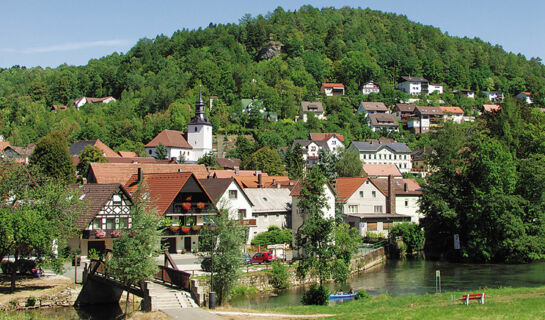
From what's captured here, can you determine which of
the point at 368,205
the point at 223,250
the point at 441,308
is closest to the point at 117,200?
the point at 223,250

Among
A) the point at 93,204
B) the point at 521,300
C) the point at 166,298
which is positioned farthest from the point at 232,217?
the point at 93,204

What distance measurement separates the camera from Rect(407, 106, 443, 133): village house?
6112 inches

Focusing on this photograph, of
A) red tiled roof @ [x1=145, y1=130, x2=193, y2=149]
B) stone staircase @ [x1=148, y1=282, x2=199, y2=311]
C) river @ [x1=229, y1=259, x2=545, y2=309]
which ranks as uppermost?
red tiled roof @ [x1=145, y1=130, x2=193, y2=149]

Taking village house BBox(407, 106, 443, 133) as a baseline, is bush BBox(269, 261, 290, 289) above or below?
below

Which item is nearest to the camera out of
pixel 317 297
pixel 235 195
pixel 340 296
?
pixel 317 297

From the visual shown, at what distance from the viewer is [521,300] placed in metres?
26.7

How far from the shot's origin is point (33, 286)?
32656 millimetres

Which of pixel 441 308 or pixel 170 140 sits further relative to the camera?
pixel 170 140

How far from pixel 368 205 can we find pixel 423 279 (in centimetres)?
2152

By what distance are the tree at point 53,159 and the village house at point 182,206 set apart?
23.2 meters

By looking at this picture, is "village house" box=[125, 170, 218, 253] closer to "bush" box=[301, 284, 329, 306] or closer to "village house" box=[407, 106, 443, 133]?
"bush" box=[301, 284, 329, 306]

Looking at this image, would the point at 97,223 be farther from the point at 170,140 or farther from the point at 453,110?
the point at 453,110

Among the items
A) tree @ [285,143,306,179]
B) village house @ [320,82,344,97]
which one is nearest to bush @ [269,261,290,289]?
tree @ [285,143,306,179]

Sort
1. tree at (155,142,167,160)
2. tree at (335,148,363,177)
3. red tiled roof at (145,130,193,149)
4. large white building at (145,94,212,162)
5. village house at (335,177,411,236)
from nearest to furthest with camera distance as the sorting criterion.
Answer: village house at (335,177,411,236) < tree at (335,148,363,177) < tree at (155,142,167,160) < red tiled roof at (145,130,193,149) < large white building at (145,94,212,162)
